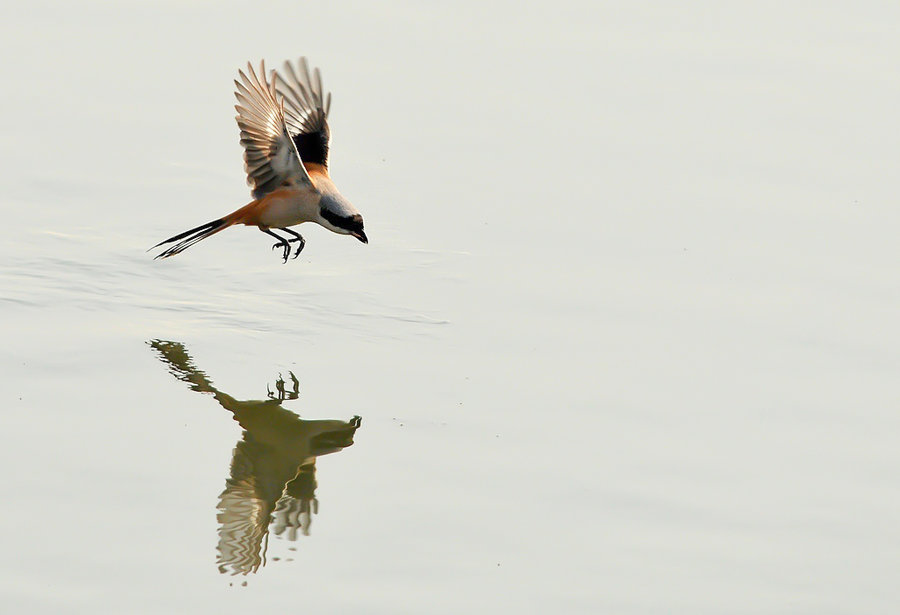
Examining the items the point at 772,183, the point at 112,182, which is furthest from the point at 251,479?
the point at 772,183

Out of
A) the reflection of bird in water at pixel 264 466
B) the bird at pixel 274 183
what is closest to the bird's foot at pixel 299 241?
the bird at pixel 274 183

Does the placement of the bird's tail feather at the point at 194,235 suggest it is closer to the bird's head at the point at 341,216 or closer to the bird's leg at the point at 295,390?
the bird's head at the point at 341,216

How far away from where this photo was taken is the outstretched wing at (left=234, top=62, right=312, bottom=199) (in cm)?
869

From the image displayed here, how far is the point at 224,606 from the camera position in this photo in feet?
19.9

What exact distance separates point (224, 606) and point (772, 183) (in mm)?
6571

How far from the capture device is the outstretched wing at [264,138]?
8.69 metres

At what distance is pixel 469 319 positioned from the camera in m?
9.13

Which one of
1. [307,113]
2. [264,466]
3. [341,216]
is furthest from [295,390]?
[307,113]

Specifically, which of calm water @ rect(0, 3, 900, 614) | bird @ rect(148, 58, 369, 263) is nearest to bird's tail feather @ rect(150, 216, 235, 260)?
bird @ rect(148, 58, 369, 263)

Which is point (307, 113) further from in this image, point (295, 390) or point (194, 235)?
point (295, 390)

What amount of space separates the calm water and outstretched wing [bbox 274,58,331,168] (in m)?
0.82

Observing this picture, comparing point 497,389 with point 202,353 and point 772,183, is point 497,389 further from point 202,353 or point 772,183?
point 772,183

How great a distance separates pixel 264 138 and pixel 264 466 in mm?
2337

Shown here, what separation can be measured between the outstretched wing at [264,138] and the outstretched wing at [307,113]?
67cm
